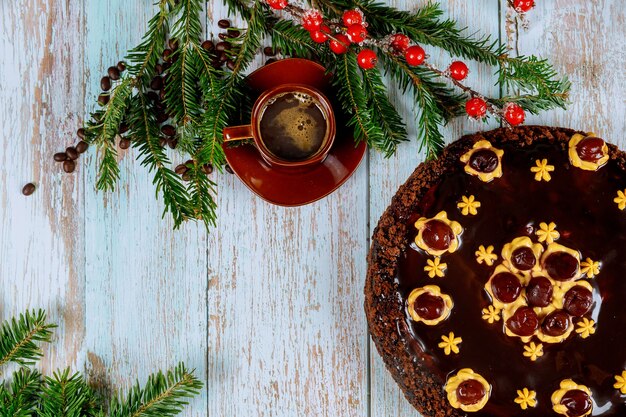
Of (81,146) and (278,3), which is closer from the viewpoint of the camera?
(278,3)

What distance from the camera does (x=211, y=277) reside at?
5.01ft

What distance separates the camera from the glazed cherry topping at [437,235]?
4.07ft

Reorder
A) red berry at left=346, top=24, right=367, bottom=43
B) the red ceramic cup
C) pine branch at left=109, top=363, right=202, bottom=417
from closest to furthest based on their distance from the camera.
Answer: red berry at left=346, top=24, right=367, bottom=43, the red ceramic cup, pine branch at left=109, top=363, right=202, bottom=417

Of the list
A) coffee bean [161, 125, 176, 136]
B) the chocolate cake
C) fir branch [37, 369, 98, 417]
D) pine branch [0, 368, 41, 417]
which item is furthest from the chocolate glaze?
pine branch [0, 368, 41, 417]

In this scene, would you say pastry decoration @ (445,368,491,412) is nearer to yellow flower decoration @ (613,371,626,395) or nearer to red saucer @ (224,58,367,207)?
yellow flower decoration @ (613,371,626,395)

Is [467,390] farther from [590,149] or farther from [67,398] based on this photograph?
[67,398]

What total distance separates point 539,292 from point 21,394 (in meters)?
1.15

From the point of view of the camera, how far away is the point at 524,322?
1229mm

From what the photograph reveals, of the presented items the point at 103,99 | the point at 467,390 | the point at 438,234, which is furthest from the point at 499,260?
the point at 103,99

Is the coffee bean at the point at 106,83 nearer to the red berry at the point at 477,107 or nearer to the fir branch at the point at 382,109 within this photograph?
the fir branch at the point at 382,109

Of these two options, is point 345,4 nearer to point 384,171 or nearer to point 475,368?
point 384,171

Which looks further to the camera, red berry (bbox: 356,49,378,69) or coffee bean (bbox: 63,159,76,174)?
coffee bean (bbox: 63,159,76,174)

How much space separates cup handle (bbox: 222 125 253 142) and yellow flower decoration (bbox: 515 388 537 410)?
0.74 m

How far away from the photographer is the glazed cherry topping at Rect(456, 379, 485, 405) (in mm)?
1226
